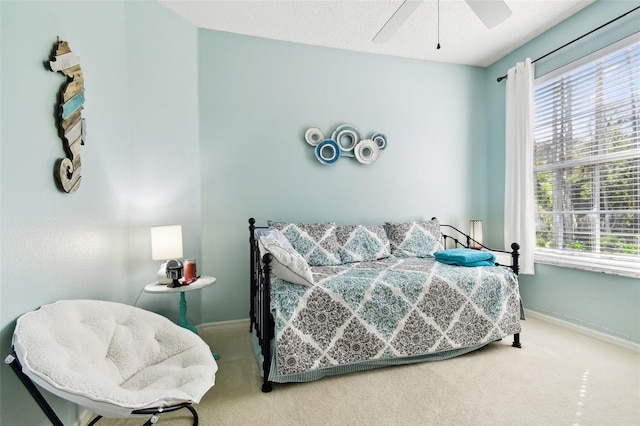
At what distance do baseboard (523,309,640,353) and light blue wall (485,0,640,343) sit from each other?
3 centimetres

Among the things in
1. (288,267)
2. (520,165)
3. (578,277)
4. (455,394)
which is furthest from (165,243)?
(578,277)

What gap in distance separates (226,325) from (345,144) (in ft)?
6.89

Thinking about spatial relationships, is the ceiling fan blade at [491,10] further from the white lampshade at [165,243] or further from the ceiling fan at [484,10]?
the white lampshade at [165,243]

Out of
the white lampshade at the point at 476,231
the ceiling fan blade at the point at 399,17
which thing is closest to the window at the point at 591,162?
the white lampshade at the point at 476,231

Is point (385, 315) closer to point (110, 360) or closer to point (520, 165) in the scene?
point (110, 360)

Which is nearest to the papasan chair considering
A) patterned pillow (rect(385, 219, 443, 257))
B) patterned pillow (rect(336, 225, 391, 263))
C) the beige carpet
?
the beige carpet

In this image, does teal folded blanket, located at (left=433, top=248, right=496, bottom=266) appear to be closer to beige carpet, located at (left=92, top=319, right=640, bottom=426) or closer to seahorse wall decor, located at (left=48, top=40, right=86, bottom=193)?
beige carpet, located at (left=92, top=319, right=640, bottom=426)

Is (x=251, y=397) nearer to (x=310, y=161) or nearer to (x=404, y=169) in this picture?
(x=310, y=161)

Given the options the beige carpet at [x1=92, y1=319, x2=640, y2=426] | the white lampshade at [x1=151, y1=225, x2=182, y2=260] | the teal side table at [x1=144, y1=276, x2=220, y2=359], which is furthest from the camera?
the white lampshade at [x1=151, y1=225, x2=182, y2=260]

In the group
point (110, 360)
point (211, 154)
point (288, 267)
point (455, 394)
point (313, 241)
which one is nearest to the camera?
point (110, 360)

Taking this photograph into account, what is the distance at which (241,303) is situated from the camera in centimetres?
291

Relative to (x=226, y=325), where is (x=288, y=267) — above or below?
above

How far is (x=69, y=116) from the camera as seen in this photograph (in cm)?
146

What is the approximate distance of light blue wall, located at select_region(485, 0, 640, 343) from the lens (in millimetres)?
2346
